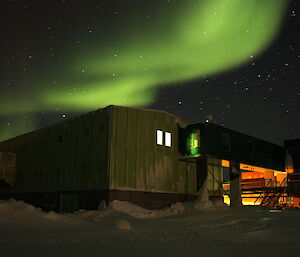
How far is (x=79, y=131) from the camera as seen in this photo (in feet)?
84.0

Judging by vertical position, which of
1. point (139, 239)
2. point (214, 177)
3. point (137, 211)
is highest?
point (214, 177)

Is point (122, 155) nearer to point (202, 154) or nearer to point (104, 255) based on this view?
point (202, 154)

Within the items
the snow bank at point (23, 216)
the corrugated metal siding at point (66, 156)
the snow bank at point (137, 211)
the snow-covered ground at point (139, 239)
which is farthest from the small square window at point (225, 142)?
the snow bank at point (23, 216)

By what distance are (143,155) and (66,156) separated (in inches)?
250

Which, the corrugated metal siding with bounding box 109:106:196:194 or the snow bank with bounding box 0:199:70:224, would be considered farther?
the corrugated metal siding with bounding box 109:106:196:194

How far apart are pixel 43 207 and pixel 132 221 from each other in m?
11.4

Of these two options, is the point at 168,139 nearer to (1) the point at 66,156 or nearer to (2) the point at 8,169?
(1) the point at 66,156

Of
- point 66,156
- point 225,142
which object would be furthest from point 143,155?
point 225,142

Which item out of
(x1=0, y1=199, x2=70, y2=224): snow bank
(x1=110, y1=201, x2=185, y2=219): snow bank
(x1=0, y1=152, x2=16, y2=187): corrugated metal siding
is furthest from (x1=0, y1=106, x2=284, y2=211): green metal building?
(x1=0, y1=199, x2=70, y2=224): snow bank

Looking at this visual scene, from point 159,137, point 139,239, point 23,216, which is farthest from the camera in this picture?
point 159,137

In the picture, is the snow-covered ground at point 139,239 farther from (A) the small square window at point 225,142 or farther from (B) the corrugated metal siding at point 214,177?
(A) the small square window at point 225,142

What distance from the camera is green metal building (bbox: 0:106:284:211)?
22984 millimetres

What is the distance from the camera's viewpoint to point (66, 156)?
26422 mm

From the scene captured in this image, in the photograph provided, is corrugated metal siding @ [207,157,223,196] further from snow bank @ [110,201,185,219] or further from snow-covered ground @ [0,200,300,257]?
snow-covered ground @ [0,200,300,257]
